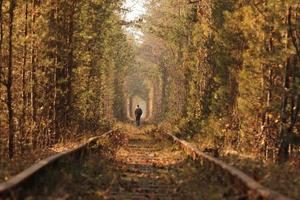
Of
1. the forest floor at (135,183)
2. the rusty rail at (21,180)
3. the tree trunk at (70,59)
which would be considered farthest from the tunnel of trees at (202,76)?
the rusty rail at (21,180)

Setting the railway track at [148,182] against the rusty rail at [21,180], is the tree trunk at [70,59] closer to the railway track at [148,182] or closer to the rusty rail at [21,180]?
the railway track at [148,182]

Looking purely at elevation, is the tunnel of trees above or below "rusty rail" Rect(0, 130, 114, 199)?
above

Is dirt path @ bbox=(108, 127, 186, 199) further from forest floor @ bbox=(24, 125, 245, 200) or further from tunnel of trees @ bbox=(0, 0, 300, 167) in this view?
tunnel of trees @ bbox=(0, 0, 300, 167)

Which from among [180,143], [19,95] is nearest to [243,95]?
[180,143]

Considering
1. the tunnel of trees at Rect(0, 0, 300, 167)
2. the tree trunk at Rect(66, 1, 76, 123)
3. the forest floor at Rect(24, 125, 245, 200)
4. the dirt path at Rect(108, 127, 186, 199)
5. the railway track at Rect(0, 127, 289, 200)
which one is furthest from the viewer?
the tree trunk at Rect(66, 1, 76, 123)

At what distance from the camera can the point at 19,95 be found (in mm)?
21406

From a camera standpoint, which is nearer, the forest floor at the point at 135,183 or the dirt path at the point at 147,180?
the forest floor at the point at 135,183

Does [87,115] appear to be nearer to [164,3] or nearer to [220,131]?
[220,131]

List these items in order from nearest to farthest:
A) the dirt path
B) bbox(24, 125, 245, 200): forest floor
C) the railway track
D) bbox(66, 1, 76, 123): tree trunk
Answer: the railway track
bbox(24, 125, 245, 200): forest floor
the dirt path
bbox(66, 1, 76, 123): tree trunk

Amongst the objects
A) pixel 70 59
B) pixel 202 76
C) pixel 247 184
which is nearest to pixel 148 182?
pixel 247 184

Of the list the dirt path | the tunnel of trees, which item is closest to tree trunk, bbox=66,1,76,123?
the tunnel of trees

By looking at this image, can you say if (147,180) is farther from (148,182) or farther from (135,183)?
(135,183)

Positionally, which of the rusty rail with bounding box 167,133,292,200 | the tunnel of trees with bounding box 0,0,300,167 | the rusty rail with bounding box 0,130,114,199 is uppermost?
the tunnel of trees with bounding box 0,0,300,167

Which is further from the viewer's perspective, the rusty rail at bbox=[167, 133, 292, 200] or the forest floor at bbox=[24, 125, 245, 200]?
the forest floor at bbox=[24, 125, 245, 200]
